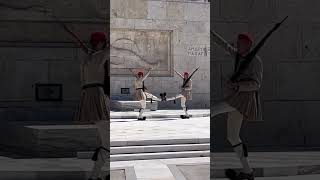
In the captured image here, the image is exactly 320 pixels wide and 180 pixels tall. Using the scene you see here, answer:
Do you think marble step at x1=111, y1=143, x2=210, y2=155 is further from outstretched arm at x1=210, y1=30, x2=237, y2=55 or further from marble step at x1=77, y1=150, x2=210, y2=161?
outstretched arm at x1=210, y1=30, x2=237, y2=55

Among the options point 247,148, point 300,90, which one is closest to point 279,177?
point 247,148

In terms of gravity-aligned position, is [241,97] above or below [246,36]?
below

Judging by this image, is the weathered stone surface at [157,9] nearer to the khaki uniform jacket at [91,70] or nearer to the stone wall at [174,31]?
the stone wall at [174,31]

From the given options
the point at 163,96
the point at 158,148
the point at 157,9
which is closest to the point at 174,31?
the point at 157,9

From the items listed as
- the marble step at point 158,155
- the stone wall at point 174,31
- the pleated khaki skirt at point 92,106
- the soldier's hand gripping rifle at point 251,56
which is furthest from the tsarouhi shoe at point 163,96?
the soldier's hand gripping rifle at point 251,56

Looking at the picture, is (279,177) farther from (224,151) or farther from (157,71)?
(157,71)

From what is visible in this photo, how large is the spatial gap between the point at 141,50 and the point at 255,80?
17438 mm

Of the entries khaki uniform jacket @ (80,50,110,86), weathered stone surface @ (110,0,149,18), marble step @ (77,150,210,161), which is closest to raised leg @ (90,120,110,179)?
khaki uniform jacket @ (80,50,110,86)

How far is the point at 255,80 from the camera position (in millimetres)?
5891

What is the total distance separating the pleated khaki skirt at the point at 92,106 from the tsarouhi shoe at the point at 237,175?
1623 mm

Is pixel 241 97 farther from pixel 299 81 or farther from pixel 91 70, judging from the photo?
pixel 91 70

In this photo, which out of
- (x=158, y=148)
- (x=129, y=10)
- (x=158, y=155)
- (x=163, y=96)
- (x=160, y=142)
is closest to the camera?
(x=158, y=155)

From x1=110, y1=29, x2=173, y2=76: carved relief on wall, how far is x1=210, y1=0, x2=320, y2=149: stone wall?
16916mm

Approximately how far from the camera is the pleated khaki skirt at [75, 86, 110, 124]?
5938 mm
